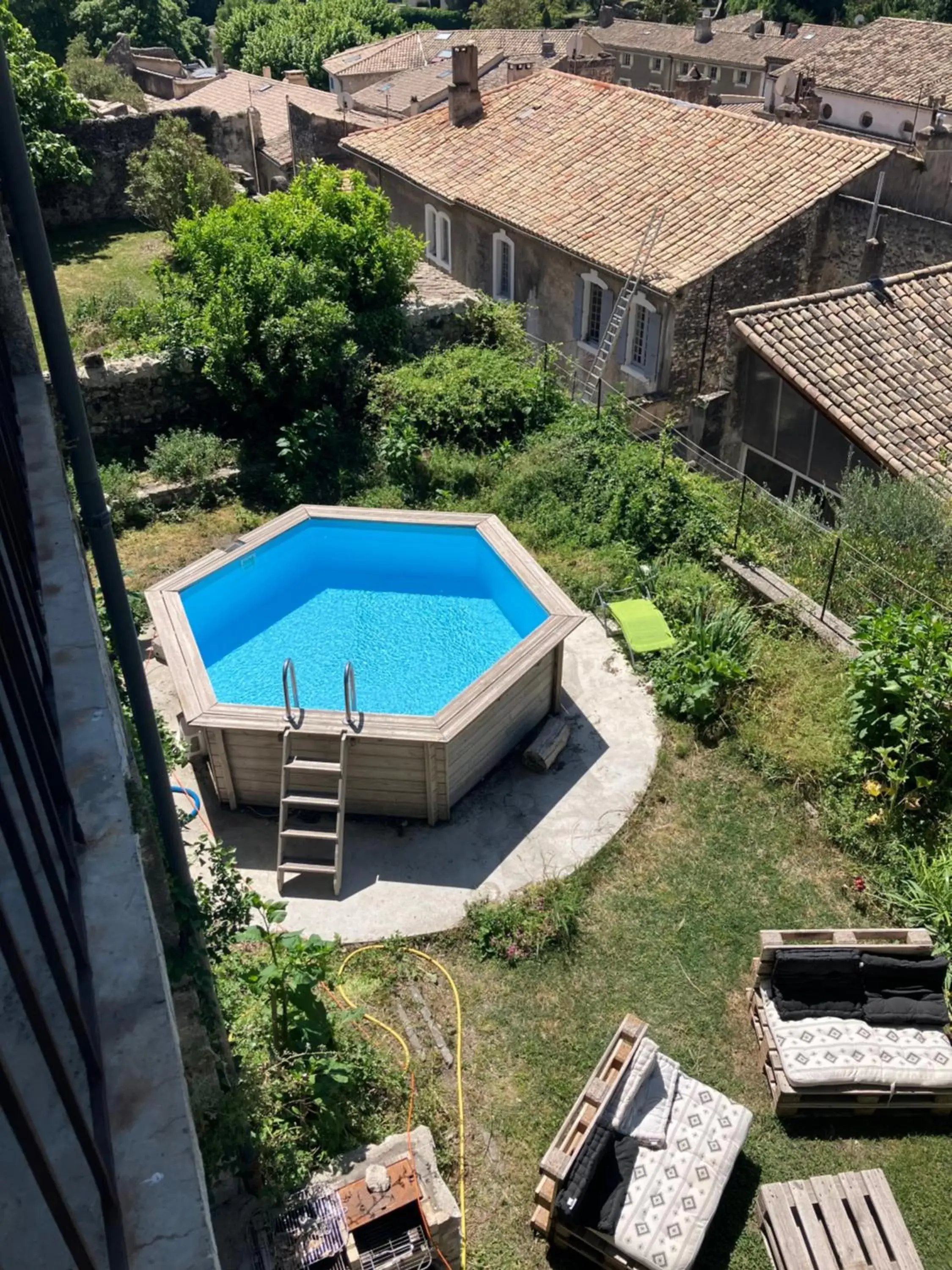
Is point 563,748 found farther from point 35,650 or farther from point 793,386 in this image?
point 35,650

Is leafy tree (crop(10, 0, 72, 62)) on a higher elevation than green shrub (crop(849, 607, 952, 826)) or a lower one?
higher

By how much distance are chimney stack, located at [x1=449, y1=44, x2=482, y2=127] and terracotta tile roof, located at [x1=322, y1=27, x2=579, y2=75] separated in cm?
2567

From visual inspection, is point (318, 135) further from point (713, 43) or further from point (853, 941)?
point (713, 43)

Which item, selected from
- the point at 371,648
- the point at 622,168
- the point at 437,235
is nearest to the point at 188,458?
the point at 371,648

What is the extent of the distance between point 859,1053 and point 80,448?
725cm

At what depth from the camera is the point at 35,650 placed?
347 centimetres

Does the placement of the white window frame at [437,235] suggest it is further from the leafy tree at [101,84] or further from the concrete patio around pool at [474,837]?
the leafy tree at [101,84]

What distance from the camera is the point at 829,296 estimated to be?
639 inches

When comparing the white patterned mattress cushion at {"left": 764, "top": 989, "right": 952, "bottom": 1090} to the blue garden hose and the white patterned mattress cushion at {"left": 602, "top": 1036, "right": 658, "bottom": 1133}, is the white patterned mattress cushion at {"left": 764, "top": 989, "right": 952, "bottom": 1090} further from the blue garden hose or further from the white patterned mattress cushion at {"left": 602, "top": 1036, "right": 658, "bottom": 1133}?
the blue garden hose

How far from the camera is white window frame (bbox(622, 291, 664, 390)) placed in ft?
60.0

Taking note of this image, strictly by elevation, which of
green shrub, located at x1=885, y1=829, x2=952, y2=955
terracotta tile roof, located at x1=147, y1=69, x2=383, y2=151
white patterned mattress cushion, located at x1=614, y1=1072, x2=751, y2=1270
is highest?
terracotta tile roof, located at x1=147, y1=69, x2=383, y2=151

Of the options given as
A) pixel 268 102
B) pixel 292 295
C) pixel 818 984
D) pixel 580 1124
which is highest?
pixel 292 295

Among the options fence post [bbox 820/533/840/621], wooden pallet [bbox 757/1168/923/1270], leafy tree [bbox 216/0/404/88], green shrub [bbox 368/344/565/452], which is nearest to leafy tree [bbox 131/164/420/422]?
green shrub [bbox 368/344/565/452]

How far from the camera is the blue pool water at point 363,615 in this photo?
12039mm
